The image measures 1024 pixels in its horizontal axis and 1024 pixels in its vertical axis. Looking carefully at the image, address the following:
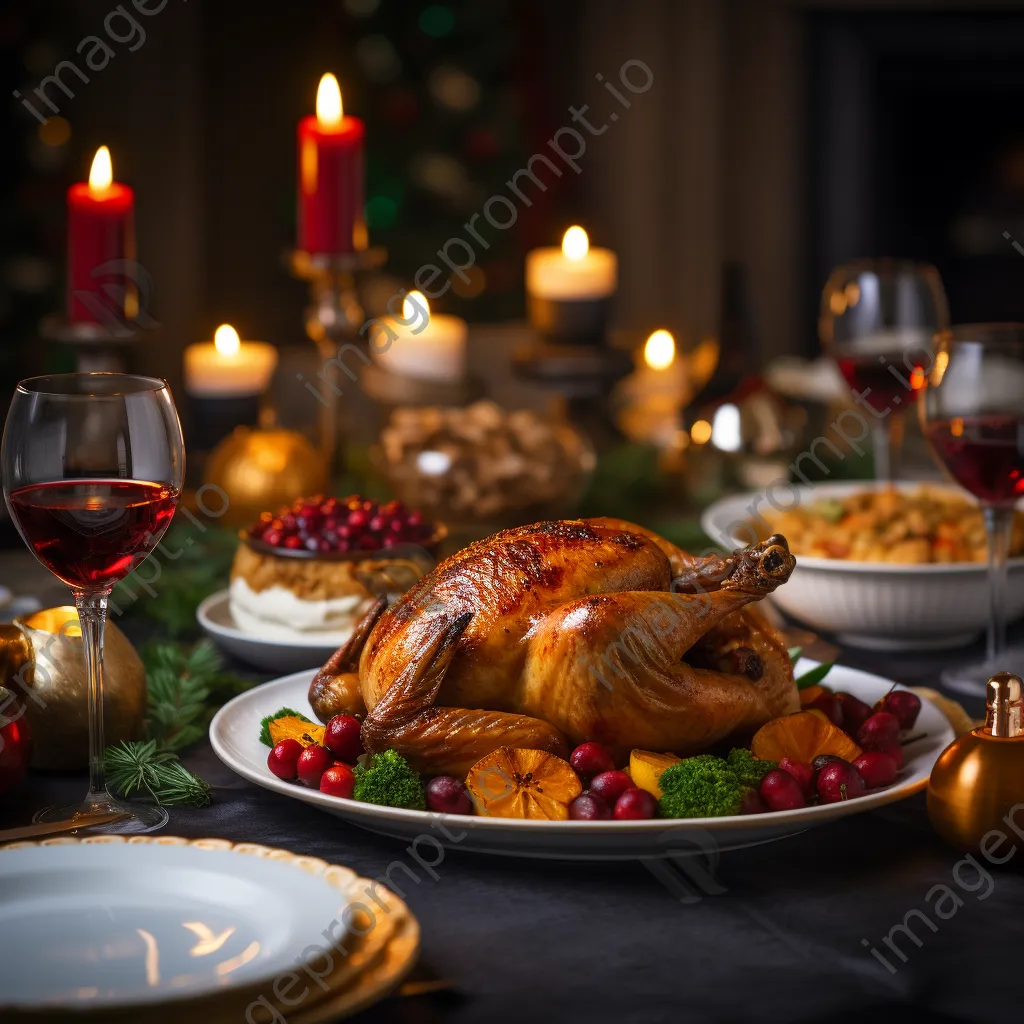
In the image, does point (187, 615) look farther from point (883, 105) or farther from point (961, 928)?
point (883, 105)

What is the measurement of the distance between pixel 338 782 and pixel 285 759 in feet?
0.22

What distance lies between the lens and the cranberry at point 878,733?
3.84 ft

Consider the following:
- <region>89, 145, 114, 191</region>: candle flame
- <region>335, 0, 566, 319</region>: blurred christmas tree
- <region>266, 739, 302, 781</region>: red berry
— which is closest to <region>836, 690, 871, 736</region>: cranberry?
<region>266, 739, 302, 781</region>: red berry

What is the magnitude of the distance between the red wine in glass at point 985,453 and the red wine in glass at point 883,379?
16.8 inches

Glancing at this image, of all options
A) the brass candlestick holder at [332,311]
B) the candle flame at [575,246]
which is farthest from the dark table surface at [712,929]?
the candle flame at [575,246]

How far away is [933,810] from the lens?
106 centimetres

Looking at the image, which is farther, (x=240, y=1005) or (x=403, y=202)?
(x=403, y=202)

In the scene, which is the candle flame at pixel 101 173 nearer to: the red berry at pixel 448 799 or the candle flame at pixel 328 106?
the candle flame at pixel 328 106

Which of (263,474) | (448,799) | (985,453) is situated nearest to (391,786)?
(448,799)

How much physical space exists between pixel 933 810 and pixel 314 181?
141cm

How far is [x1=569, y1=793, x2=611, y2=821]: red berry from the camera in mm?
1010

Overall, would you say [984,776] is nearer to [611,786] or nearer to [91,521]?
[611,786]

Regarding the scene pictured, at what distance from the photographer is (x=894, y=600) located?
1603 millimetres

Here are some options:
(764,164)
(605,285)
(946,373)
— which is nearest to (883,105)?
(764,164)
